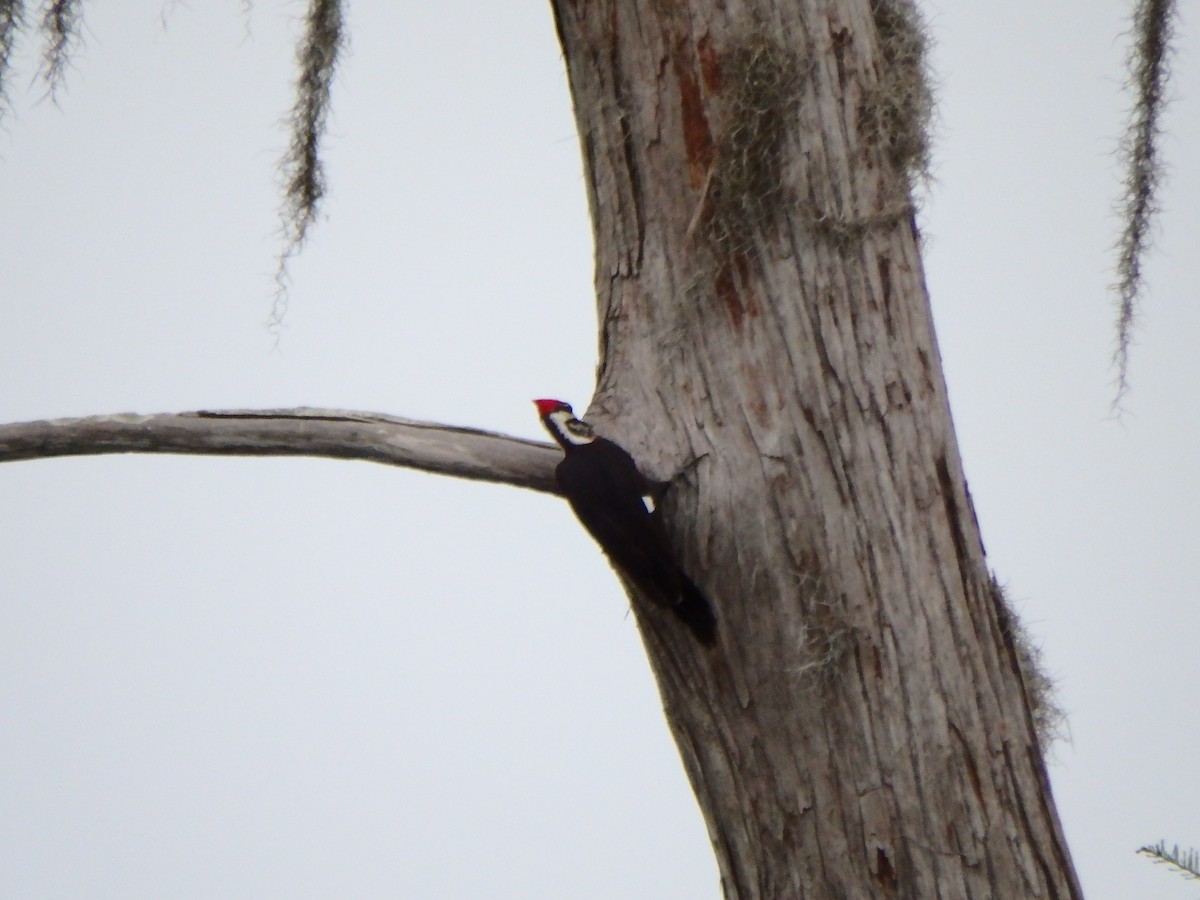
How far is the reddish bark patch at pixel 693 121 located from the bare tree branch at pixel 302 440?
1.29 feet

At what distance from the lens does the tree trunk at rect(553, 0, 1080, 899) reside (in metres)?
1.28

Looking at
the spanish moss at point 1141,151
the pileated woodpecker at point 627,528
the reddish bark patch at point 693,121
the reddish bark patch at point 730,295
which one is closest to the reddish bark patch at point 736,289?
the reddish bark patch at point 730,295

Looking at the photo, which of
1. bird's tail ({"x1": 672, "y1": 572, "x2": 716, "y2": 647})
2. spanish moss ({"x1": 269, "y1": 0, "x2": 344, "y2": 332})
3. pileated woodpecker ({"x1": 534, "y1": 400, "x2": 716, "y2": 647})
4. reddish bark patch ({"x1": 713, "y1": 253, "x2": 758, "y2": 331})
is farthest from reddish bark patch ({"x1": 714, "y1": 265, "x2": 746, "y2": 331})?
spanish moss ({"x1": 269, "y1": 0, "x2": 344, "y2": 332})

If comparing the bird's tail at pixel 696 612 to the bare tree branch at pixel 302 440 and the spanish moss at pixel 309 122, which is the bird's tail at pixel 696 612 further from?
the spanish moss at pixel 309 122

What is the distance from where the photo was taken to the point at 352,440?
1441mm

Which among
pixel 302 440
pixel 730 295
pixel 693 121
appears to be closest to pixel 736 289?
pixel 730 295

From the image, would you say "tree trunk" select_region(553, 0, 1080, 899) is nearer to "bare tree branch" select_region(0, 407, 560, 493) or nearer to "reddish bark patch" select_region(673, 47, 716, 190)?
"reddish bark patch" select_region(673, 47, 716, 190)

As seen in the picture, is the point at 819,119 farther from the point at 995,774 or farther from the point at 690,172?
the point at 995,774

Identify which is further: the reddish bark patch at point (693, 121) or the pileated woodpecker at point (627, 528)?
the reddish bark patch at point (693, 121)

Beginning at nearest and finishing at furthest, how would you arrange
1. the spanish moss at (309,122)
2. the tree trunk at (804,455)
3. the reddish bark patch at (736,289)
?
the tree trunk at (804,455) → the reddish bark patch at (736,289) → the spanish moss at (309,122)

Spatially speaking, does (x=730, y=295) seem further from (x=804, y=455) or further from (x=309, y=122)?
(x=309, y=122)

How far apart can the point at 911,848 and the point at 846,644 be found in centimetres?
23

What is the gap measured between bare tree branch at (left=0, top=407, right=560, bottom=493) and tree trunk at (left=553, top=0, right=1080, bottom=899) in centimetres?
14

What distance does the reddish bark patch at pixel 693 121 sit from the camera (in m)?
1.43
